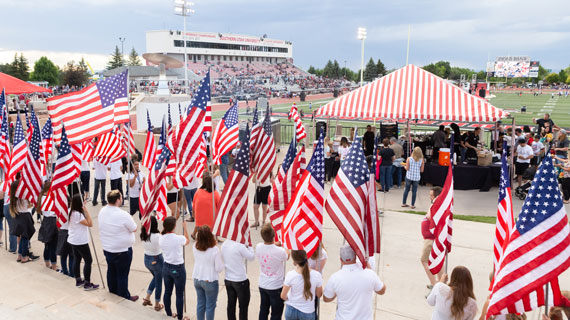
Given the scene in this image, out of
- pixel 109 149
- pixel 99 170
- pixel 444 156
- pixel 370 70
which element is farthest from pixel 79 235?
pixel 370 70

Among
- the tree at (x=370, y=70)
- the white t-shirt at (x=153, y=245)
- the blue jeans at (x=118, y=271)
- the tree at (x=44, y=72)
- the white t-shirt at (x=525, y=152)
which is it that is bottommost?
the blue jeans at (x=118, y=271)

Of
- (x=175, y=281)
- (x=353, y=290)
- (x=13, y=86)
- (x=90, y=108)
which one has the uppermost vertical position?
(x=13, y=86)

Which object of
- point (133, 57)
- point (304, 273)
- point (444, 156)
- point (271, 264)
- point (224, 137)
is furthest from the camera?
point (133, 57)

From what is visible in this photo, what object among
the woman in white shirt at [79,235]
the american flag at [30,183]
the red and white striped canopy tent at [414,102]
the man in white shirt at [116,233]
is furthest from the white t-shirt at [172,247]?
the red and white striped canopy tent at [414,102]

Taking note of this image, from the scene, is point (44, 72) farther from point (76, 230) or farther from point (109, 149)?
point (76, 230)

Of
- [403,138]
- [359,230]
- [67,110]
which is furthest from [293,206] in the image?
[403,138]

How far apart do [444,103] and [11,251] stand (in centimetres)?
1240

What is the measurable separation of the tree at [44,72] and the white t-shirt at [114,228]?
350 ft

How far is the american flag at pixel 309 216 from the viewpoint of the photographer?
5562mm

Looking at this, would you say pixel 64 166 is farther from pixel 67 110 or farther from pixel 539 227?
pixel 539 227

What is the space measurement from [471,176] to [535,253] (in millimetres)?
10487

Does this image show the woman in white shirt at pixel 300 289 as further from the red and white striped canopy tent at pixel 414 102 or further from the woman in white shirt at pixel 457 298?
the red and white striped canopy tent at pixel 414 102

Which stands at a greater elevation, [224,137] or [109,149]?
[224,137]

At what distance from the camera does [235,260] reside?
556cm
